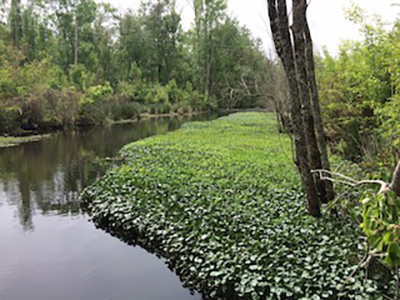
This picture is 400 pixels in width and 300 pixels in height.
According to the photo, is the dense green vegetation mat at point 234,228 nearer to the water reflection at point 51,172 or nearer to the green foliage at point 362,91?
the water reflection at point 51,172

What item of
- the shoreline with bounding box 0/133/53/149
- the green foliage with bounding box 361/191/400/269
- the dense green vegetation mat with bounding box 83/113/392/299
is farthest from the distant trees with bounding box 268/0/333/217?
the shoreline with bounding box 0/133/53/149

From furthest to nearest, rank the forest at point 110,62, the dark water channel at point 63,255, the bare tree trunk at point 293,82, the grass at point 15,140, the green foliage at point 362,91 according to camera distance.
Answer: the forest at point 110,62 < the grass at point 15,140 < the green foliage at point 362,91 < the bare tree trunk at point 293,82 < the dark water channel at point 63,255

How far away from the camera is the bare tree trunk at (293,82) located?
555 centimetres

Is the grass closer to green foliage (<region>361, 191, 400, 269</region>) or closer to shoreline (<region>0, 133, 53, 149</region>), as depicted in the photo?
shoreline (<region>0, 133, 53, 149</region>)

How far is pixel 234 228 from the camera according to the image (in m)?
5.84

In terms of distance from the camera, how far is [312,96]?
614 cm

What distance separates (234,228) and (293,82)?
242 cm

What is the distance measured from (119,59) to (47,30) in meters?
9.42

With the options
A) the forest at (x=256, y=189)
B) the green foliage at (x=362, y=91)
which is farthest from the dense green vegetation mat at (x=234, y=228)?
the green foliage at (x=362, y=91)

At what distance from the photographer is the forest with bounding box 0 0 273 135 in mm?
24734

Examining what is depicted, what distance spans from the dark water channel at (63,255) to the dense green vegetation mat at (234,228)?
365 millimetres

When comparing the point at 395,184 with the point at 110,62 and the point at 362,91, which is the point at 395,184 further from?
the point at 110,62

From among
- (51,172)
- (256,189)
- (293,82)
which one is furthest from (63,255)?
(51,172)

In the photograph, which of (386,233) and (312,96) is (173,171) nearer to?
(312,96)
